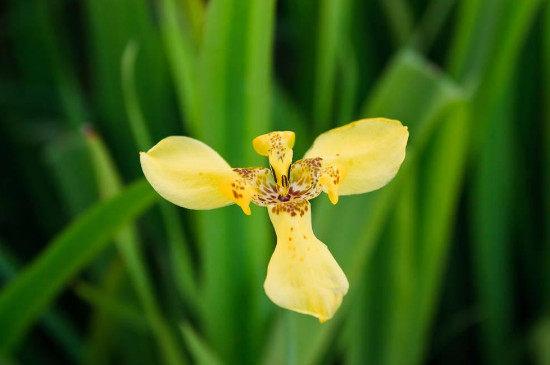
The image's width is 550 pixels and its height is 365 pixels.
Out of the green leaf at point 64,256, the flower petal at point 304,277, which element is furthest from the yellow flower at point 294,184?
the green leaf at point 64,256

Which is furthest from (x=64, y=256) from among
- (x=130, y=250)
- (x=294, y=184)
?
(x=294, y=184)

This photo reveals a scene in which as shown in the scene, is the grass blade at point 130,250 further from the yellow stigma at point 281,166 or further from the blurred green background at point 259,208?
the yellow stigma at point 281,166

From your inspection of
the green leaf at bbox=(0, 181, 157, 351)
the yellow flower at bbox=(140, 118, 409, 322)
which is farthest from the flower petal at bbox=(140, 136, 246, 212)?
the green leaf at bbox=(0, 181, 157, 351)

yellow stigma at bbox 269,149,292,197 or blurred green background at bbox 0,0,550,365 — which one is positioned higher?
blurred green background at bbox 0,0,550,365

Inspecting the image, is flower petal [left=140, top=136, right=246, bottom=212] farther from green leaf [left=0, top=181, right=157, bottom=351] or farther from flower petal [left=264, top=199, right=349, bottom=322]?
green leaf [left=0, top=181, right=157, bottom=351]

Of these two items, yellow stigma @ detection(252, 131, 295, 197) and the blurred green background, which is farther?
the blurred green background

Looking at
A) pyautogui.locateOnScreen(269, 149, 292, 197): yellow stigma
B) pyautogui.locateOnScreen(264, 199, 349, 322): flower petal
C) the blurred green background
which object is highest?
the blurred green background

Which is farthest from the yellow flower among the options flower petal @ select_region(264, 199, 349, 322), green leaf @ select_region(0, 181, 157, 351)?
green leaf @ select_region(0, 181, 157, 351)

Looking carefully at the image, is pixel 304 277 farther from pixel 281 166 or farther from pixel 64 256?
pixel 64 256
